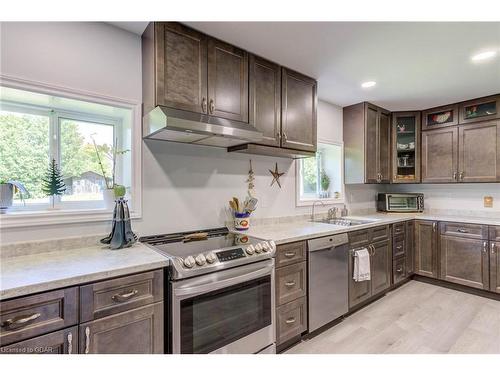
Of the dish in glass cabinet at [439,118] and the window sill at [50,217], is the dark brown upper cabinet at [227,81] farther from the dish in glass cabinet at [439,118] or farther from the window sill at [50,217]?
the dish in glass cabinet at [439,118]

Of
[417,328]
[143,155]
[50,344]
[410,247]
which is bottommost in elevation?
[417,328]

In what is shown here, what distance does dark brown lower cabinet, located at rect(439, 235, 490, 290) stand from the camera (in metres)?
3.01

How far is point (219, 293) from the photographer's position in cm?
160

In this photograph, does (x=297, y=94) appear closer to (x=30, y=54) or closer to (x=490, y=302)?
(x=30, y=54)

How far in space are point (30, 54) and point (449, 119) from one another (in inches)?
175

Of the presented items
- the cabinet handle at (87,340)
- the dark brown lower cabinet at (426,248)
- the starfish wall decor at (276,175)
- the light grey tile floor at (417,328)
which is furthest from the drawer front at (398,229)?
the cabinet handle at (87,340)

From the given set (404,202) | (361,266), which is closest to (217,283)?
(361,266)

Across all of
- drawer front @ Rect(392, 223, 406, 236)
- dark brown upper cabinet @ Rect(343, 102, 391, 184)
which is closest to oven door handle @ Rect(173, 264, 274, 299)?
drawer front @ Rect(392, 223, 406, 236)

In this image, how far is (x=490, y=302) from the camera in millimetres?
2900

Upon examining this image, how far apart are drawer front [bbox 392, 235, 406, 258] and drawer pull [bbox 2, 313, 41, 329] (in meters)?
3.39

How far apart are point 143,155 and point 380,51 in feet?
6.74

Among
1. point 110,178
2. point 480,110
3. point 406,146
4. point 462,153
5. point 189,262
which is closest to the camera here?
A: point 189,262

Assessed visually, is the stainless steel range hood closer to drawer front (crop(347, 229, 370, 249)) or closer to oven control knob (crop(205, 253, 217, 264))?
oven control knob (crop(205, 253, 217, 264))

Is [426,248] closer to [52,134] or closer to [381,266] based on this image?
[381,266]
